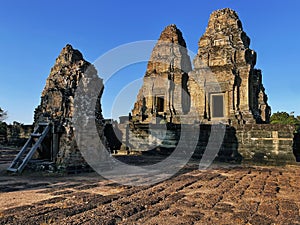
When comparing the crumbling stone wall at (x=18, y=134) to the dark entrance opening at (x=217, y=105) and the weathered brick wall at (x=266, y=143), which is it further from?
the weathered brick wall at (x=266, y=143)

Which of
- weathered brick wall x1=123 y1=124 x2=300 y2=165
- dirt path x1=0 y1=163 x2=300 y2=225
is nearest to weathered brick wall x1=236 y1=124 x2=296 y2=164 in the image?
weathered brick wall x1=123 y1=124 x2=300 y2=165

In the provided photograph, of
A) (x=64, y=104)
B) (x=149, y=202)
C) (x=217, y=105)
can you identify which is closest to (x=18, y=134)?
(x=64, y=104)

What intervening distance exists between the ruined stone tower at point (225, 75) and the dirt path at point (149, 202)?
29.9ft

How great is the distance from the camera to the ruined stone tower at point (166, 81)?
1994 cm

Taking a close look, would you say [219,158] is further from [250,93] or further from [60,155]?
[60,155]

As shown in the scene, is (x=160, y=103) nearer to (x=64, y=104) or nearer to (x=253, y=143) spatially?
(x=253, y=143)

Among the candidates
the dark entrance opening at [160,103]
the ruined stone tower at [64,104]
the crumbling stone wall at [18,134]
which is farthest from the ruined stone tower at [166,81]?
the ruined stone tower at [64,104]

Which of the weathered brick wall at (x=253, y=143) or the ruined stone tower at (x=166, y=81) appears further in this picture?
the ruined stone tower at (x=166, y=81)

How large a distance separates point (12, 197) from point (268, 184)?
551 cm

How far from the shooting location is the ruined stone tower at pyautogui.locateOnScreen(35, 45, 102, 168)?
7824 mm

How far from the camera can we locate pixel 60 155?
25.6 feet

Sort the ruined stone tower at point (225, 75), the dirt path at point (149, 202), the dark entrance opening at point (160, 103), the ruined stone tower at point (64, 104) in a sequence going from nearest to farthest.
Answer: the dirt path at point (149, 202) → the ruined stone tower at point (64, 104) → the ruined stone tower at point (225, 75) → the dark entrance opening at point (160, 103)

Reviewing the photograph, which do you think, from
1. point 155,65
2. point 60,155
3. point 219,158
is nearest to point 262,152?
point 219,158

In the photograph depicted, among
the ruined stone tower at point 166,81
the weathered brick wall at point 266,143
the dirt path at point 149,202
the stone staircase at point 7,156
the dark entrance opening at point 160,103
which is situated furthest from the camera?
the dark entrance opening at point 160,103
